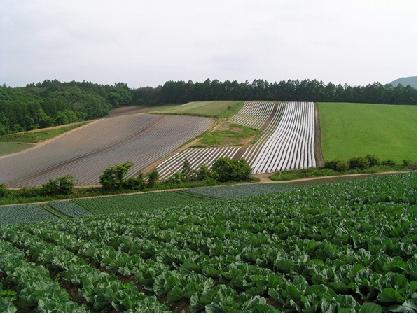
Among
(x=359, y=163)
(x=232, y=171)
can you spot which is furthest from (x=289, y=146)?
(x=232, y=171)

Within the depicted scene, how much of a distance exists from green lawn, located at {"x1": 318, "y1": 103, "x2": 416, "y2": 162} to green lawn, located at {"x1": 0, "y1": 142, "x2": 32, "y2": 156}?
50.7 metres

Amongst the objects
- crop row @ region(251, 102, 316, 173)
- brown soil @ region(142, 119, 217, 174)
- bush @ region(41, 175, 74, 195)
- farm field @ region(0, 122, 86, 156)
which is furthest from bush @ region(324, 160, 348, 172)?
farm field @ region(0, 122, 86, 156)

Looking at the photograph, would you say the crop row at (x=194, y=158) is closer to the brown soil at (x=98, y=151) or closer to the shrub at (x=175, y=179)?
the shrub at (x=175, y=179)

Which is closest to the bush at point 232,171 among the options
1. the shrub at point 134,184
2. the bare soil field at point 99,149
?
the shrub at point 134,184

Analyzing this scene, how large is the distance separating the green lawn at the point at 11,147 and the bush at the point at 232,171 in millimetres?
41580

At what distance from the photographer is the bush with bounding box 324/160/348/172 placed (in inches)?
2256

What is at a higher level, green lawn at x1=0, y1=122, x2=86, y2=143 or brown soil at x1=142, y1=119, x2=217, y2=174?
green lawn at x1=0, y1=122, x2=86, y2=143

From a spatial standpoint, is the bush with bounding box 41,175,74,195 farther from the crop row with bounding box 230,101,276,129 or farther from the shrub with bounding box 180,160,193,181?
the crop row with bounding box 230,101,276,129

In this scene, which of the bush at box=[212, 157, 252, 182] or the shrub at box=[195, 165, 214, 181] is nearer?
the bush at box=[212, 157, 252, 182]

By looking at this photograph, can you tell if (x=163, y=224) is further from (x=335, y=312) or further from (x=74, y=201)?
(x=74, y=201)

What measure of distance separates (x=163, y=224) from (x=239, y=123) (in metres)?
69.4

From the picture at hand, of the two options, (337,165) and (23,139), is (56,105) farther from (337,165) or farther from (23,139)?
(337,165)

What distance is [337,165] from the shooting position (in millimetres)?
57531


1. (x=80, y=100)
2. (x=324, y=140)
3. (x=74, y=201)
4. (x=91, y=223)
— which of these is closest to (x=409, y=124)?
(x=324, y=140)
